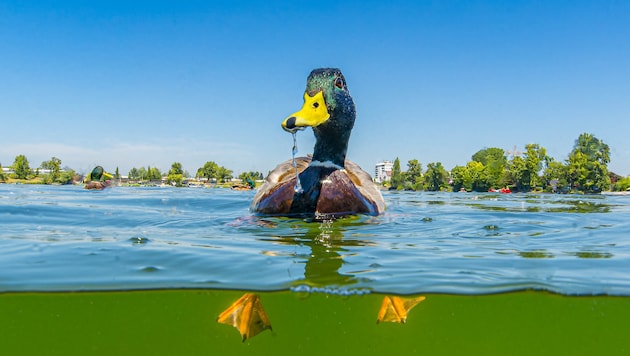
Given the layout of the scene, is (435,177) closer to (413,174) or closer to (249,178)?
(413,174)

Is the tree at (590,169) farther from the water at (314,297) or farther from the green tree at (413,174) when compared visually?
the water at (314,297)

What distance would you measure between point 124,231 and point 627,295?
5.70 meters

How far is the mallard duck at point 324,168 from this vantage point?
21.9ft

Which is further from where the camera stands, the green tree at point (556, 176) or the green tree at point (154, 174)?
the green tree at point (154, 174)

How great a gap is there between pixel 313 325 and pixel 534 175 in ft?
211

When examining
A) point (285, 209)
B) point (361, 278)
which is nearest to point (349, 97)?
point (285, 209)

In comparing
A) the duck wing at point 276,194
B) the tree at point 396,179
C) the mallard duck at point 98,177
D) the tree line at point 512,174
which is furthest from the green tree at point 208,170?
the duck wing at point 276,194

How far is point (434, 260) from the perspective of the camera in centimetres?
441

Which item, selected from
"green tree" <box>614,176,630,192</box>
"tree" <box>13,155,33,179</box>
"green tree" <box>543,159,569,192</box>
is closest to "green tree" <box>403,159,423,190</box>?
"green tree" <box>543,159,569,192</box>

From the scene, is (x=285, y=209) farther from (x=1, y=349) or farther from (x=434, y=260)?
(x=1, y=349)

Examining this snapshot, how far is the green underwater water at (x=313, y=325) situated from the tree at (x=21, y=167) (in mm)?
89393

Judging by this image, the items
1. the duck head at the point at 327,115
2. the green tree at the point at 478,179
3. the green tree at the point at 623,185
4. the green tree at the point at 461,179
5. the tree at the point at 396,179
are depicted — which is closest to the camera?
the duck head at the point at 327,115

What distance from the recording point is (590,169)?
55.7 meters

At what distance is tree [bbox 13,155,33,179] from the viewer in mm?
79312
